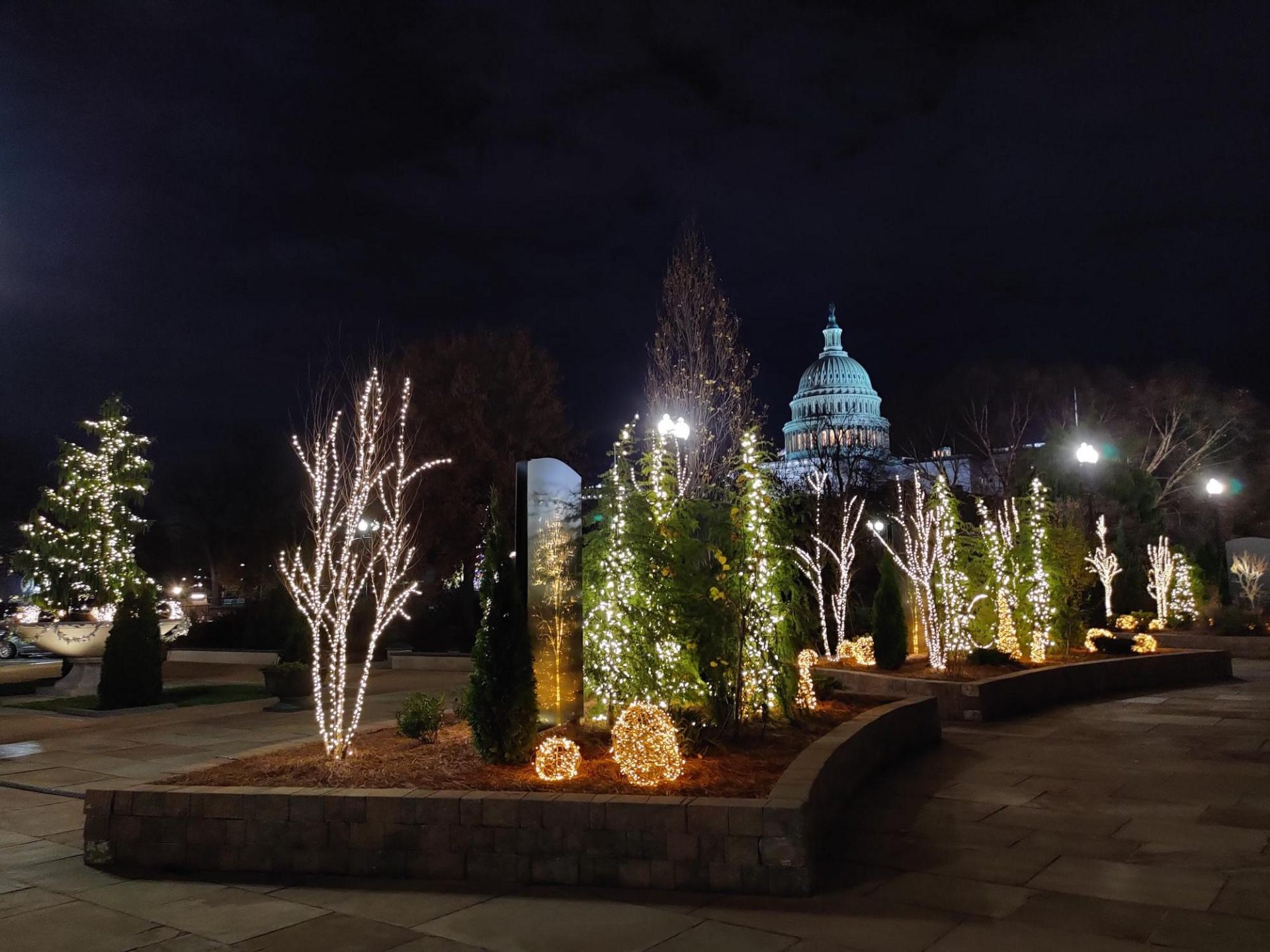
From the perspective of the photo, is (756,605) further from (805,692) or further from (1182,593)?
(1182,593)

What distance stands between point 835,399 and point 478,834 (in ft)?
257

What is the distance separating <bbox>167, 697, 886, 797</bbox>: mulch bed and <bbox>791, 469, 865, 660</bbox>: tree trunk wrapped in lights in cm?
218

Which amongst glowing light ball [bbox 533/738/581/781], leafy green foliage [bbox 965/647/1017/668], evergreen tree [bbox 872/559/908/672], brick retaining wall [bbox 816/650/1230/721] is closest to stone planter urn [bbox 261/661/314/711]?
brick retaining wall [bbox 816/650/1230/721]

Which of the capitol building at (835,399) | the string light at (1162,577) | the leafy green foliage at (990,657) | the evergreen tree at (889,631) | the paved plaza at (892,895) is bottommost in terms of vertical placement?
the paved plaza at (892,895)

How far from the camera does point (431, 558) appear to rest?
93.4 ft

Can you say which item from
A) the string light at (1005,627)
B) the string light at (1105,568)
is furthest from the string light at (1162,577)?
the string light at (1005,627)

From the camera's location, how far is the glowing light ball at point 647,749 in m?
6.25

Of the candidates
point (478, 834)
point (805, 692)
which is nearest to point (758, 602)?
point (805, 692)

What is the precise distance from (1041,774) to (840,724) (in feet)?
5.82

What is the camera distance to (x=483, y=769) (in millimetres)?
6816

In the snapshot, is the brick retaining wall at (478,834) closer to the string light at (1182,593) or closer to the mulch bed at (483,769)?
the mulch bed at (483,769)

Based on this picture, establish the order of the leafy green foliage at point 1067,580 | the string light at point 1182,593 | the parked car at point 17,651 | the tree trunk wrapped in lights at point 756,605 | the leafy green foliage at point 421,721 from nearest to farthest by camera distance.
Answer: the leafy green foliage at point 421,721
the tree trunk wrapped in lights at point 756,605
the leafy green foliage at point 1067,580
the string light at point 1182,593
the parked car at point 17,651

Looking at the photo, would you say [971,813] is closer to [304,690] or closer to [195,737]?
[195,737]

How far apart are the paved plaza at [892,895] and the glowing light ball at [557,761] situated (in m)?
1.07
